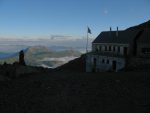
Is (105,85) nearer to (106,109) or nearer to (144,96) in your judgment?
(144,96)

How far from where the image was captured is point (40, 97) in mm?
19891

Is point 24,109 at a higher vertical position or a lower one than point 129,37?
lower

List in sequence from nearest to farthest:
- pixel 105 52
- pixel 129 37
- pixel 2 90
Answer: pixel 2 90, pixel 129 37, pixel 105 52

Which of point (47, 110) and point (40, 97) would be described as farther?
point (40, 97)

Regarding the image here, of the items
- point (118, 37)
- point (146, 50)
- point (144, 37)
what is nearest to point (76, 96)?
point (146, 50)

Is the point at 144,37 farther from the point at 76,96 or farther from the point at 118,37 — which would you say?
the point at 76,96

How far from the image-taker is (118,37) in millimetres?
63781

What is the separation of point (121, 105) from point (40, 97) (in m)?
5.88

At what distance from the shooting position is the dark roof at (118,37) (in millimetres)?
59469

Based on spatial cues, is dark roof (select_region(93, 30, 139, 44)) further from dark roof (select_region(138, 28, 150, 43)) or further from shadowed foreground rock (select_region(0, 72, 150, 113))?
shadowed foreground rock (select_region(0, 72, 150, 113))

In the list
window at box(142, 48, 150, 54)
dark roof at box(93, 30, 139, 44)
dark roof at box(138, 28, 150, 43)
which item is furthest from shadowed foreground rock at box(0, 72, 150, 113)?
dark roof at box(93, 30, 139, 44)

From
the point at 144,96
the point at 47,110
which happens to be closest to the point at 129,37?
the point at 144,96

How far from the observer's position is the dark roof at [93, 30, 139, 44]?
2341 inches

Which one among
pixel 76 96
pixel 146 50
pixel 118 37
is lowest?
pixel 76 96
